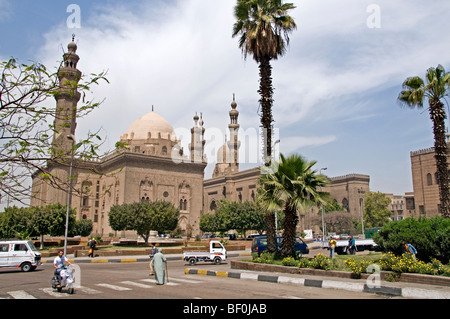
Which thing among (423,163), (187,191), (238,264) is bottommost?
(238,264)

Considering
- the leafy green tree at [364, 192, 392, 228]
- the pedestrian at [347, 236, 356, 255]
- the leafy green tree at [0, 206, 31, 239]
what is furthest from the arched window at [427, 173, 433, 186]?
the leafy green tree at [0, 206, 31, 239]

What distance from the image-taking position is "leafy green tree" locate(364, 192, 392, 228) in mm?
61919

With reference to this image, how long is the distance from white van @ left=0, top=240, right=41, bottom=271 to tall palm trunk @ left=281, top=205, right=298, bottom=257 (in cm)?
1097

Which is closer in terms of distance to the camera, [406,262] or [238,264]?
[406,262]

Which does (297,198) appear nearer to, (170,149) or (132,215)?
(132,215)

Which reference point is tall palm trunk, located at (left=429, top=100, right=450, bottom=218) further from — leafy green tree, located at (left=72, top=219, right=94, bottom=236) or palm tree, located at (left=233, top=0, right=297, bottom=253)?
leafy green tree, located at (left=72, top=219, right=94, bottom=236)

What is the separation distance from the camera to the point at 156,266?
10906 millimetres

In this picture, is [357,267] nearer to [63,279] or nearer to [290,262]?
[290,262]

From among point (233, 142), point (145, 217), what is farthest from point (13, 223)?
point (233, 142)
